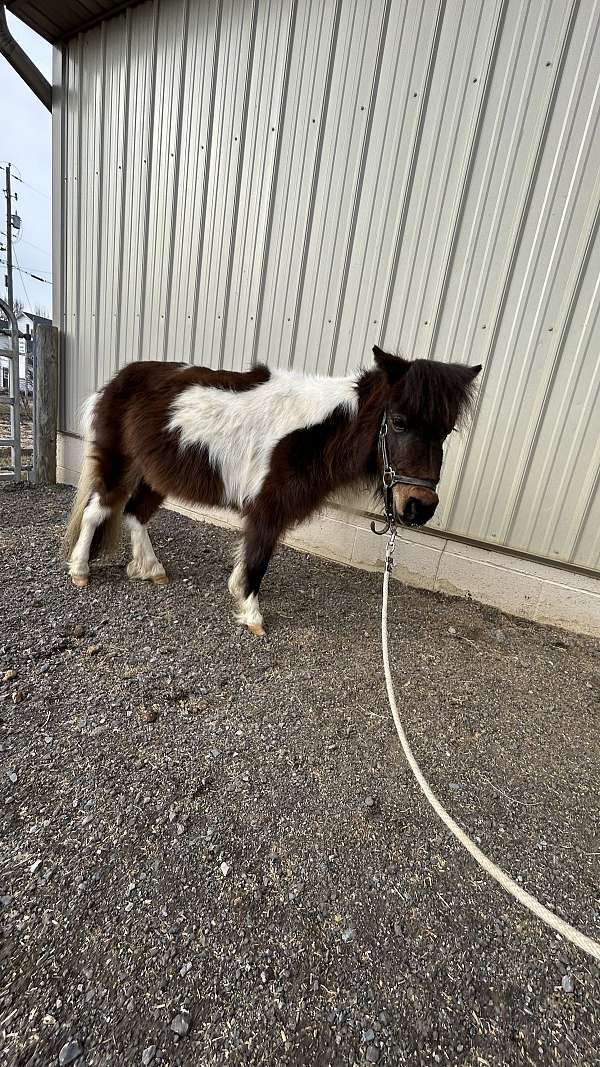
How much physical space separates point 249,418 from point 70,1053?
7.94 feet

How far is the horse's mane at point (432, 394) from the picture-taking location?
1.96 metres

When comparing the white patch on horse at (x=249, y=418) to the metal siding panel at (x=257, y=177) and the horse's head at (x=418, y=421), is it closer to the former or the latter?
the horse's head at (x=418, y=421)

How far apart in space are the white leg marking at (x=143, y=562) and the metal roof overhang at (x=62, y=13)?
5180 mm

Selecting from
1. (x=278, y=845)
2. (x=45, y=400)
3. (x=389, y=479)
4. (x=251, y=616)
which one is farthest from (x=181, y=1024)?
(x=45, y=400)

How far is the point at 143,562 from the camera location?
9.69 feet

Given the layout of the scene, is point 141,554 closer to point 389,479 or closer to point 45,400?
point 389,479

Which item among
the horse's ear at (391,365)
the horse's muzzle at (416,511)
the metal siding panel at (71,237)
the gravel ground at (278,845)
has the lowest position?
the gravel ground at (278,845)

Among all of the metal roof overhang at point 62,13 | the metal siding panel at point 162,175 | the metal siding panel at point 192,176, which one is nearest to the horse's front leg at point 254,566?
the metal siding panel at point 192,176

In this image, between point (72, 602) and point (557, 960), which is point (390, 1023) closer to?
point (557, 960)

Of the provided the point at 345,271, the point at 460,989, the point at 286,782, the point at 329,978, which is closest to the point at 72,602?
the point at 286,782

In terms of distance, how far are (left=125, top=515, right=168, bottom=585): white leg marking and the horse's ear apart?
6.44 feet

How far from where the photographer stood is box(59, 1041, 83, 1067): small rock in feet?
2.67

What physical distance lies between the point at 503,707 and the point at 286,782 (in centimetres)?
126

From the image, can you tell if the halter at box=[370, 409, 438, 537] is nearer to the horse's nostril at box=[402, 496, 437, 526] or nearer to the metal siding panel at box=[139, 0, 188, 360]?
the horse's nostril at box=[402, 496, 437, 526]
